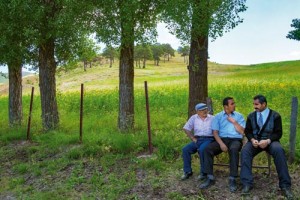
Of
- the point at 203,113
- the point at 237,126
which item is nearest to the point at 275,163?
the point at 237,126

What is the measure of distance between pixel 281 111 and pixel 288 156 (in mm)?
6407

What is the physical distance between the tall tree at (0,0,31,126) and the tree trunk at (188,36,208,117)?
5.96 meters

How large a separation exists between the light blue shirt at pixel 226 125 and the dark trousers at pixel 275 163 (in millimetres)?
471

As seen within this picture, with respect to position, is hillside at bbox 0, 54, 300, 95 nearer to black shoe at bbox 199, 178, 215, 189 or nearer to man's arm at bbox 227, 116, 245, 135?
man's arm at bbox 227, 116, 245, 135

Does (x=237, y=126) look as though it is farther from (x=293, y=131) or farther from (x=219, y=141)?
(x=293, y=131)

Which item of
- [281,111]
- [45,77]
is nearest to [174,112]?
[281,111]

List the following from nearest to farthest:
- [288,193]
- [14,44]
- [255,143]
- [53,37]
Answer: [288,193]
[255,143]
[53,37]
[14,44]

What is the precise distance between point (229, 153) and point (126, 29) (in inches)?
224

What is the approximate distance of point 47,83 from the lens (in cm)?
1519

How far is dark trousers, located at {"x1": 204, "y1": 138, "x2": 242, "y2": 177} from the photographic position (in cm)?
789

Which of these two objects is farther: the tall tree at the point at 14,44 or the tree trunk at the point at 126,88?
the tall tree at the point at 14,44

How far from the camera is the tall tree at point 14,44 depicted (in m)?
14.3

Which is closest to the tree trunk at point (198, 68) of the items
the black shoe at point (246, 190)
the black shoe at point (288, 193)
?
the black shoe at point (246, 190)

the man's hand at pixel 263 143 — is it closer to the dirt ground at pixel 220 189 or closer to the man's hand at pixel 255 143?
the man's hand at pixel 255 143
